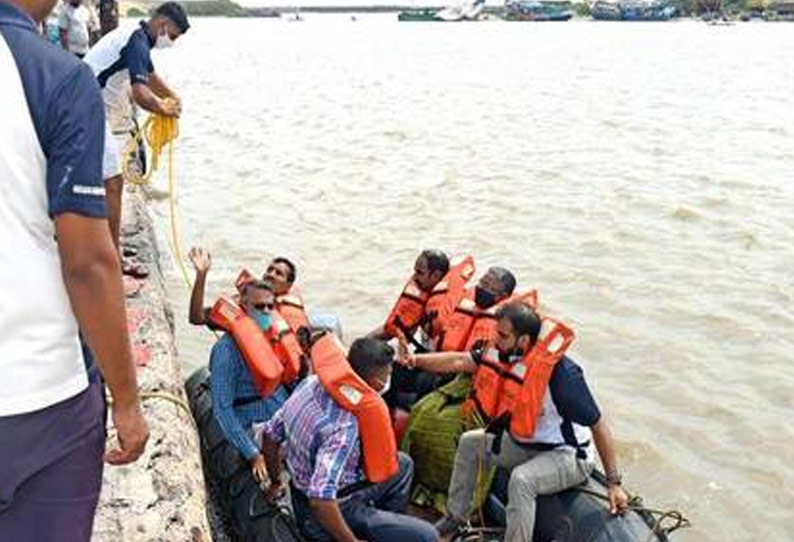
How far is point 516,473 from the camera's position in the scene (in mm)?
4707

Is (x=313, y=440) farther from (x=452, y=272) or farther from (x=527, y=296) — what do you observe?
(x=452, y=272)

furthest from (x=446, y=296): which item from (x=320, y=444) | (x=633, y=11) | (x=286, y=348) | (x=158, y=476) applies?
(x=633, y=11)

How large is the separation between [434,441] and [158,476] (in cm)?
199

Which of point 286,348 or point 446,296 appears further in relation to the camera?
point 446,296

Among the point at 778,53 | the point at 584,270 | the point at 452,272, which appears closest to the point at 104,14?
the point at 584,270

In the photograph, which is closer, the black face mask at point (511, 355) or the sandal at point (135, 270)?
the black face mask at point (511, 355)

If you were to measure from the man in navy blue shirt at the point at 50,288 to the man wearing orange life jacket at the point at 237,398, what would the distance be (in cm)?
305

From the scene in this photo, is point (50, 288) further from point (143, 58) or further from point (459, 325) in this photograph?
point (459, 325)

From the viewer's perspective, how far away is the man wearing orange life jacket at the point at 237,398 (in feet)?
16.4

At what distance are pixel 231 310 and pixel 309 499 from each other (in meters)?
1.47

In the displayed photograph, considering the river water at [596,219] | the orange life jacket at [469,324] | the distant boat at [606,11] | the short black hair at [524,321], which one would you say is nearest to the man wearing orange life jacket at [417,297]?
the orange life jacket at [469,324]

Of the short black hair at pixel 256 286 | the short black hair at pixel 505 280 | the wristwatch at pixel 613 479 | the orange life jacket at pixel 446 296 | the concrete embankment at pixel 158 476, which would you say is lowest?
the wristwatch at pixel 613 479

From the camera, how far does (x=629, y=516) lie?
457 cm

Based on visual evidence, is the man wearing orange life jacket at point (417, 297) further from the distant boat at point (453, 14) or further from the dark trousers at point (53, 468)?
the distant boat at point (453, 14)
